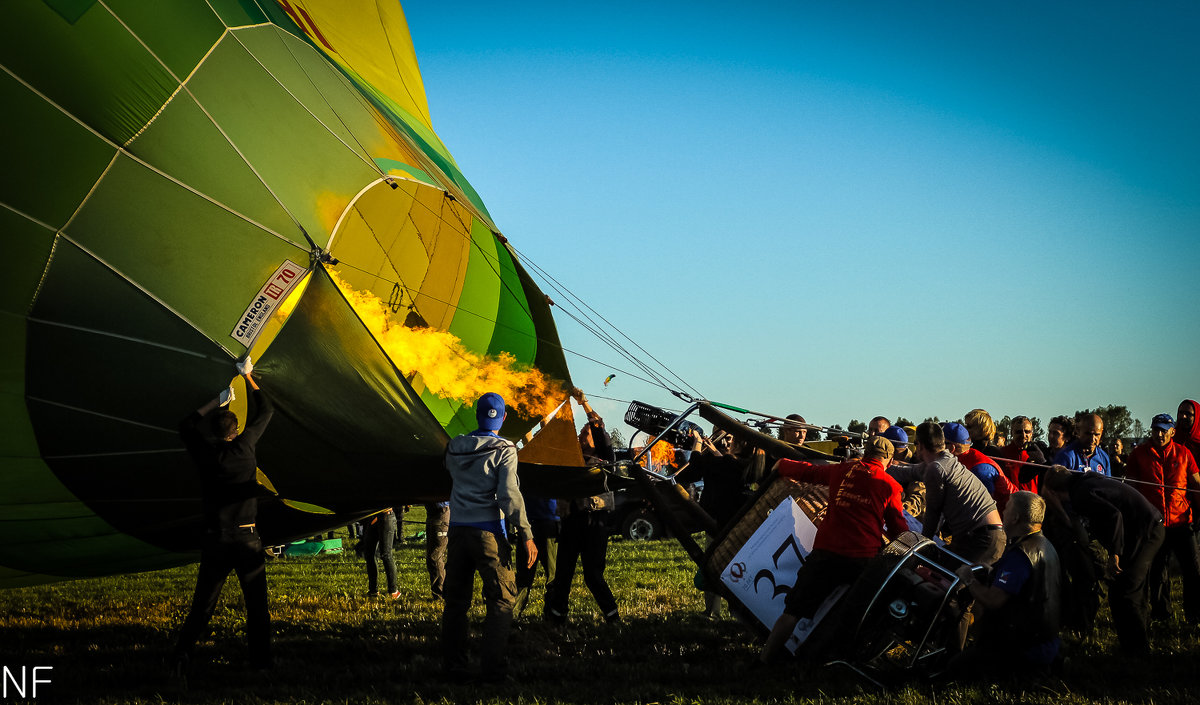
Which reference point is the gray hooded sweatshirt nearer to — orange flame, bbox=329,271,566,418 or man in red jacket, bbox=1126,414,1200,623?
orange flame, bbox=329,271,566,418

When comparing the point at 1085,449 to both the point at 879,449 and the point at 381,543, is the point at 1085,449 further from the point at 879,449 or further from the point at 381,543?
the point at 381,543

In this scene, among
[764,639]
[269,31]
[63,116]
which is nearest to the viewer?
[63,116]

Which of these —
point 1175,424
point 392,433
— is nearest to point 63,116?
point 392,433

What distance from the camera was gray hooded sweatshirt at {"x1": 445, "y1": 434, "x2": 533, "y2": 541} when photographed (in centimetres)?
492

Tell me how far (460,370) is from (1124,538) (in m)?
5.09

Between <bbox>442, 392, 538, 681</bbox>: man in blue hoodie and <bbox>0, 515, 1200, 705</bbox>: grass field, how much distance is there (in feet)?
0.73

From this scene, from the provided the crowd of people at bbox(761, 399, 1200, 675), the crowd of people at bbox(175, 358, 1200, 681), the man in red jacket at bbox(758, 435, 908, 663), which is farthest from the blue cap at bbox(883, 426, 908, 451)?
the man in red jacket at bbox(758, 435, 908, 663)

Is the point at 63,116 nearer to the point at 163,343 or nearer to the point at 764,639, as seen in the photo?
the point at 163,343

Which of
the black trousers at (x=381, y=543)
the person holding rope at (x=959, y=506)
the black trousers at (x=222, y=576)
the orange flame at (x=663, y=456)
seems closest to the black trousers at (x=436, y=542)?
the black trousers at (x=381, y=543)

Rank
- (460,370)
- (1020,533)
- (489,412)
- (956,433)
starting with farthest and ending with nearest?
(460,370) < (956,433) < (489,412) < (1020,533)

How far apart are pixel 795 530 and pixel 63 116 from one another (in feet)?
15.8

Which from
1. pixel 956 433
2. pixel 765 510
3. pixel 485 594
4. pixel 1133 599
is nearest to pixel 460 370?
pixel 485 594

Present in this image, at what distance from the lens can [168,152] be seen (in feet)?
16.8

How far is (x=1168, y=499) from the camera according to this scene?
21.5ft
